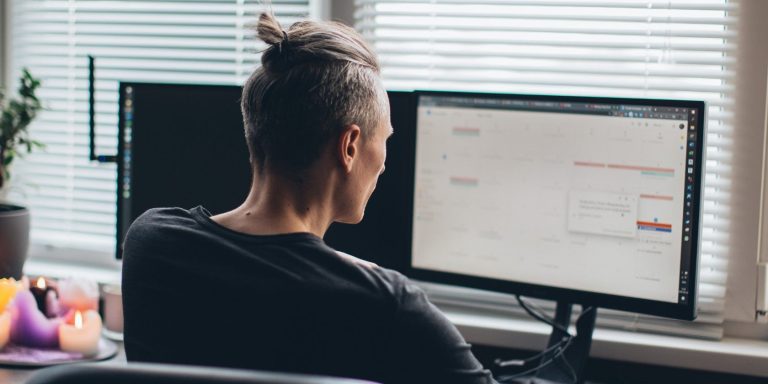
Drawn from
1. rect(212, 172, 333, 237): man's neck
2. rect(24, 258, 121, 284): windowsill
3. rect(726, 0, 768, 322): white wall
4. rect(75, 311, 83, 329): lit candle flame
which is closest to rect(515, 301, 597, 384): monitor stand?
rect(726, 0, 768, 322): white wall

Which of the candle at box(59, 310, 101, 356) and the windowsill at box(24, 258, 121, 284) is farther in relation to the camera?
the windowsill at box(24, 258, 121, 284)

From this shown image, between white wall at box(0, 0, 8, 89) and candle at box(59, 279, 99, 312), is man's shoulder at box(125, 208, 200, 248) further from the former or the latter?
white wall at box(0, 0, 8, 89)

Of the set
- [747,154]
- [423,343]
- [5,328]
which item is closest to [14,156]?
[5,328]

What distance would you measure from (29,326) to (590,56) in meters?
1.22

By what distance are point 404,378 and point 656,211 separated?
66cm

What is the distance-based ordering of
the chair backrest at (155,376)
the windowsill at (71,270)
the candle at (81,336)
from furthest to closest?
the windowsill at (71,270) < the candle at (81,336) < the chair backrest at (155,376)

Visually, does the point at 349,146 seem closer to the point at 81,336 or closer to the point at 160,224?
the point at 160,224

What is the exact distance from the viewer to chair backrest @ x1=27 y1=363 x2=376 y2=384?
31.5 inches

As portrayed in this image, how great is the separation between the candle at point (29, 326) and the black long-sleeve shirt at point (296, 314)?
70cm

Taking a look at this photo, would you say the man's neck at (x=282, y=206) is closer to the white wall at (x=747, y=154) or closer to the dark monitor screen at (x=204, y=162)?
the dark monitor screen at (x=204, y=162)

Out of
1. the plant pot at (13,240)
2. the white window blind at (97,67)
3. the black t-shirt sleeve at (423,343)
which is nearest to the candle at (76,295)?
the plant pot at (13,240)

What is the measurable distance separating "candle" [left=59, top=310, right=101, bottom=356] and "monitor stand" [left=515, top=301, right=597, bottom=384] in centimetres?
80

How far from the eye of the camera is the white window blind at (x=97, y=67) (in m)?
2.22

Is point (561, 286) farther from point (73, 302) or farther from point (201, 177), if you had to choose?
point (73, 302)
